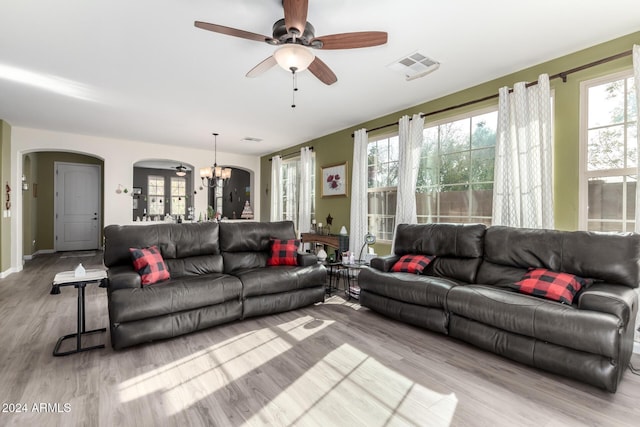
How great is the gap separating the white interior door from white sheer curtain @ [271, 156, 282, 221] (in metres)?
5.10

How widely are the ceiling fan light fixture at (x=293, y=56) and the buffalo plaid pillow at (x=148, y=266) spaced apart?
2245 mm

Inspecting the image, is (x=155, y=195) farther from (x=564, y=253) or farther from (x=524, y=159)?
(x=564, y=253)

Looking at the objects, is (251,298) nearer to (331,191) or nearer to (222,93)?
(222,93)

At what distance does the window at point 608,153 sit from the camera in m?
2.81

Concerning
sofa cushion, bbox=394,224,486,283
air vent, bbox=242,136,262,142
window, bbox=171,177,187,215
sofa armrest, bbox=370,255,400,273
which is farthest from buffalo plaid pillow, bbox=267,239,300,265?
window, bbox=171,177,187,215

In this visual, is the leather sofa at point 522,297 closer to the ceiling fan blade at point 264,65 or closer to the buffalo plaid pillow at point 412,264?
the buffalo plaid pillow at point 412,264

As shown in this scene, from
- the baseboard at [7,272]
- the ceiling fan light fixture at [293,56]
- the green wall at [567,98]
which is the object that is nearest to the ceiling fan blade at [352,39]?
the ceiling fan light fixture at [293,56]

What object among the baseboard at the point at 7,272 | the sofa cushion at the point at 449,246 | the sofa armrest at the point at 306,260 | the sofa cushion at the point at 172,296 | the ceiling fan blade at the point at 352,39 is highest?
the ceiling fan blade at the point at 352,39

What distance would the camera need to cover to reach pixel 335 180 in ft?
19.7

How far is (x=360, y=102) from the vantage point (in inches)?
176

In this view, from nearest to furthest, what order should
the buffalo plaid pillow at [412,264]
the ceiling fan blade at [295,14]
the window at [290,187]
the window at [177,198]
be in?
the ceiling fan blade at [295,14]
the buffalo plaid pillow at [412,264]
the window at [290,187]
the window at [177,198]

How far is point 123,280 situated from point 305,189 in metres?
4.32

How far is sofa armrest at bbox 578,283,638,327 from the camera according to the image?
82.5 inches

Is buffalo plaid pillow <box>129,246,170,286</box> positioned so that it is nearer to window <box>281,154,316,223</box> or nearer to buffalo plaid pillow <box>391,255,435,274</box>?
buffalo plaid pillow <box>391,255,435,274</box>
